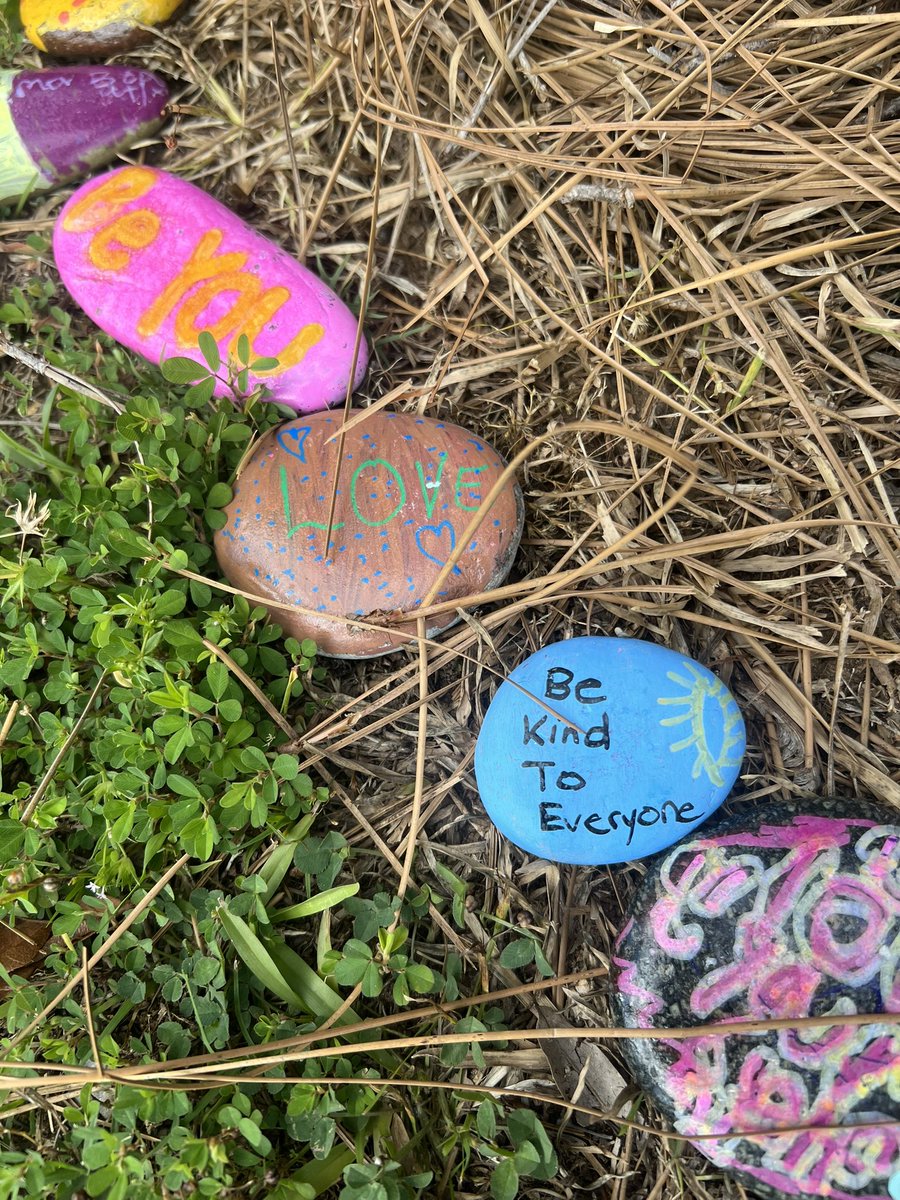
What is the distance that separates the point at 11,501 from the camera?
1.53m

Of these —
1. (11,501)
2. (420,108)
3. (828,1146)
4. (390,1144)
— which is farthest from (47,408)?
(828,1146)

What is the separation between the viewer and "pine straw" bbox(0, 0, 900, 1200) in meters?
1.32

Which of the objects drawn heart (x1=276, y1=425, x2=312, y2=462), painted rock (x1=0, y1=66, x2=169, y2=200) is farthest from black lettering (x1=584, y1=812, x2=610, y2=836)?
painted rock (x1=0, y1=66, x2=169, y2=200)

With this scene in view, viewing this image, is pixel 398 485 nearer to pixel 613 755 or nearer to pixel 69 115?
pixel 613 755

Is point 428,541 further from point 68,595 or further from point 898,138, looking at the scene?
point 898,138

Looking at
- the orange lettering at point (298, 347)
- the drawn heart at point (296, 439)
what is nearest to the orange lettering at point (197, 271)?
the orange lettering at point (298, 347)

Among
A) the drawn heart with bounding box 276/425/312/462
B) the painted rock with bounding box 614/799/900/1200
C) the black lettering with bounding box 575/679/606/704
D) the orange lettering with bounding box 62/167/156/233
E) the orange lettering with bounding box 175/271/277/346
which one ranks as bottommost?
the painted rock with bounding box 614/799/900/1200

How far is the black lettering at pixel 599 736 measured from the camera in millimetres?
1279

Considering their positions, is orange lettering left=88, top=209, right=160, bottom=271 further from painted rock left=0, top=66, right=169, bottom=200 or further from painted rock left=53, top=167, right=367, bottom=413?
painted rock left=0, top=66, right=169, bottom=200

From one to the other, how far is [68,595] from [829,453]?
129 cm

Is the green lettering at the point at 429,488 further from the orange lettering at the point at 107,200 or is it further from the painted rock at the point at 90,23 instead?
the painted rock at the point at 90,23

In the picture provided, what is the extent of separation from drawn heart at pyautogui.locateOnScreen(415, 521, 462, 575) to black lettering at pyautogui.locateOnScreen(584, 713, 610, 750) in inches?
13.3

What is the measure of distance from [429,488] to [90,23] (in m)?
1.20

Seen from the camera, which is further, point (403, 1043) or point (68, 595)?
point (68, 595)
